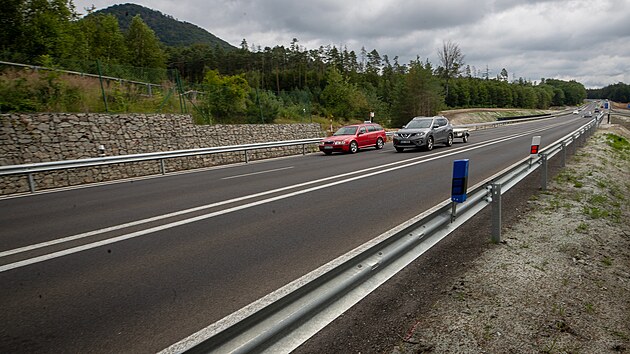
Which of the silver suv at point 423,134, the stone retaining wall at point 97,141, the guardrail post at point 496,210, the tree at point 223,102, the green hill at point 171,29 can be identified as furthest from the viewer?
the green hill at point 171,29

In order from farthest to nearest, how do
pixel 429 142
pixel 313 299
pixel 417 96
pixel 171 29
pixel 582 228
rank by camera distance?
pixel 171 29, pixel 417 96, pixel 429 142, pixel 582 228, pixel 313 299

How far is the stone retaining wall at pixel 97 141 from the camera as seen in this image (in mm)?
13516

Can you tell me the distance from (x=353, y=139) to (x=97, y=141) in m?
13.3

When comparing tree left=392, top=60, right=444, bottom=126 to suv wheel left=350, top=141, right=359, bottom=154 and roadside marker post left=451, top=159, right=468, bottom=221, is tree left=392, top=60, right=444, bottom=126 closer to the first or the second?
suv wheel left=350, top=141, right=359, bottom=154

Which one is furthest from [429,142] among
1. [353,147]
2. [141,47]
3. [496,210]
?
[141,47]

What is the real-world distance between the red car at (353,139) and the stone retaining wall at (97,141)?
4023 mm

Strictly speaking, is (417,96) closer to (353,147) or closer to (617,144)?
(617,144)

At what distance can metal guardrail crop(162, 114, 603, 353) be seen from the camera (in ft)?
6.74

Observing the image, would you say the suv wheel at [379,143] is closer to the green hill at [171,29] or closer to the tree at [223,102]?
the tree at [223,102]

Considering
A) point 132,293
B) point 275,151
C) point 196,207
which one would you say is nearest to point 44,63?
point 275,151

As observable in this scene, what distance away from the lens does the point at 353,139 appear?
21375 millimetres

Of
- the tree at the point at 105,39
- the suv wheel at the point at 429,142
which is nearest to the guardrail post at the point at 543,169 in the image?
the suv wheel at the point at 429,142

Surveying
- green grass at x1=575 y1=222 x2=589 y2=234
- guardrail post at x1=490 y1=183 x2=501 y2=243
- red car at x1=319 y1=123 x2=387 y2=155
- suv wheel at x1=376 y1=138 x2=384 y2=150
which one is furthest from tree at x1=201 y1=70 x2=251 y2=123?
green grass at x1=575 y1=222 x2=589 y2=234

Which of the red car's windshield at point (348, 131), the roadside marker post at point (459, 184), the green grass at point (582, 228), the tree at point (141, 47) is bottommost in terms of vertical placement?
the green grass at point (582, 228)
